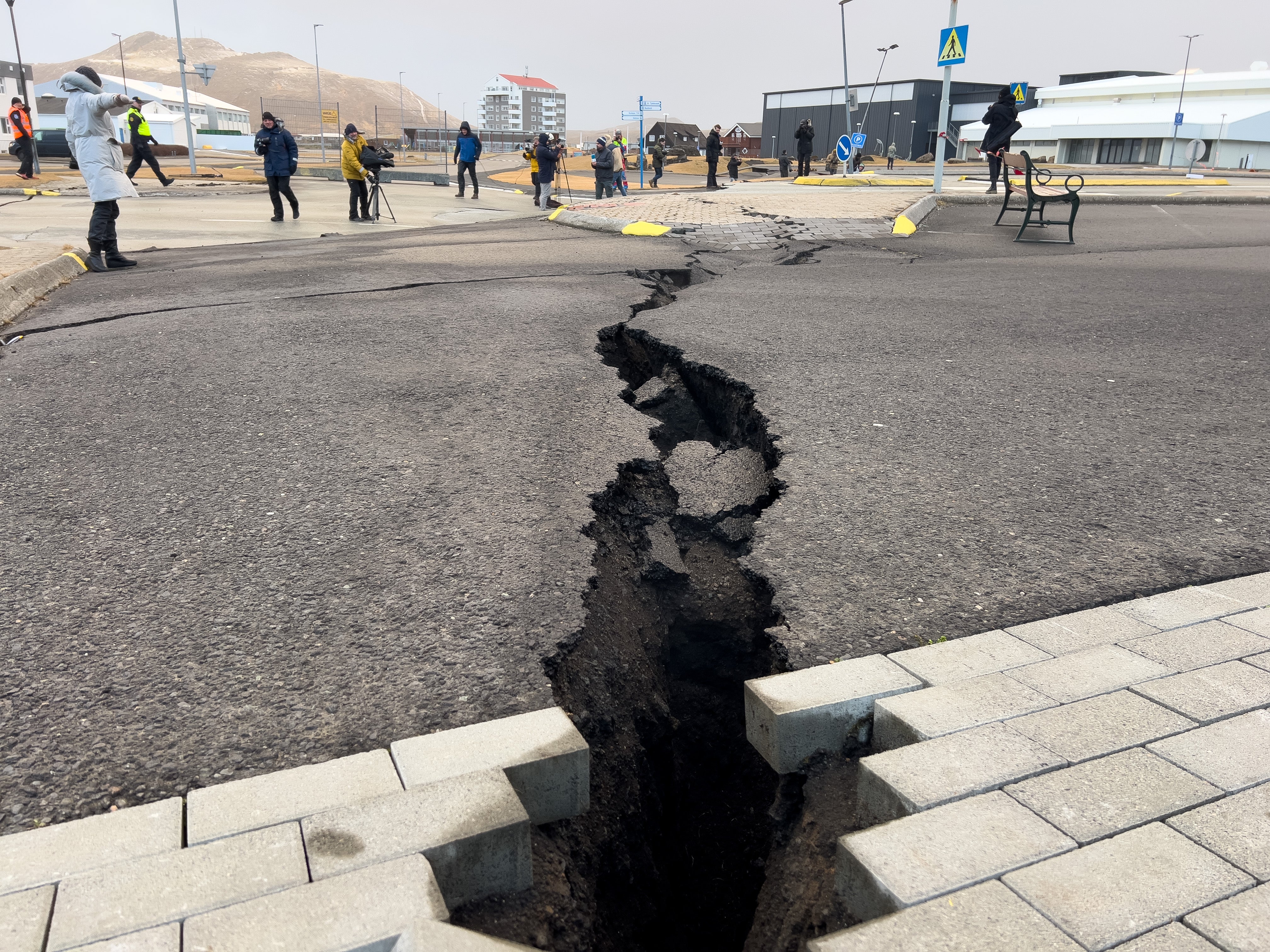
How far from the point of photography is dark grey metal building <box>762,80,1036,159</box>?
2655 inches

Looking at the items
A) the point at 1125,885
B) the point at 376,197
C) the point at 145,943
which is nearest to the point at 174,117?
the point at 376,197

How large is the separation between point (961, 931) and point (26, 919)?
5.05 feet

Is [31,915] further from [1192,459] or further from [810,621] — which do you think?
[1192,459]

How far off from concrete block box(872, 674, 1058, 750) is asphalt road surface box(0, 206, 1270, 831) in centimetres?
34

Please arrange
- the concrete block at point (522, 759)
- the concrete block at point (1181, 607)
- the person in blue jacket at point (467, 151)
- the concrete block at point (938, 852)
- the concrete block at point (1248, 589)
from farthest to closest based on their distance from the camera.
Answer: the person in blue jacket at point (467, 151)
the concrete block at point (1248, 589)
the concrete block at point (1181, 607)
the concrete block at point (522, 759)
the concrete block at point (938, 852)

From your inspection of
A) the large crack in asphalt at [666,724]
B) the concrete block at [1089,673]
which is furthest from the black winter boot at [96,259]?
the concrete block at [1089,673]

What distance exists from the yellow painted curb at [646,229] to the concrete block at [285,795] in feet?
33.6

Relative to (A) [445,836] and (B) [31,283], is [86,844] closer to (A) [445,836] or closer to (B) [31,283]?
(A) [445,836]

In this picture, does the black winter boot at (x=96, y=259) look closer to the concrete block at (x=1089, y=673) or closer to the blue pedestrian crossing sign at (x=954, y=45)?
the concrete block at (x=1089, y=673)

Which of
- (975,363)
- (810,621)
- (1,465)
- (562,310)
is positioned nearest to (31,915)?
(810,621)

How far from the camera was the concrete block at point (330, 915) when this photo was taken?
140cm

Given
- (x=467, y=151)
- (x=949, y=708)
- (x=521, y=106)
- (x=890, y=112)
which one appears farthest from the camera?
(x=521, y=106)

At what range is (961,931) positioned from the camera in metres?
1.42

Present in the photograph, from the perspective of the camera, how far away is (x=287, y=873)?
1.54 metres
